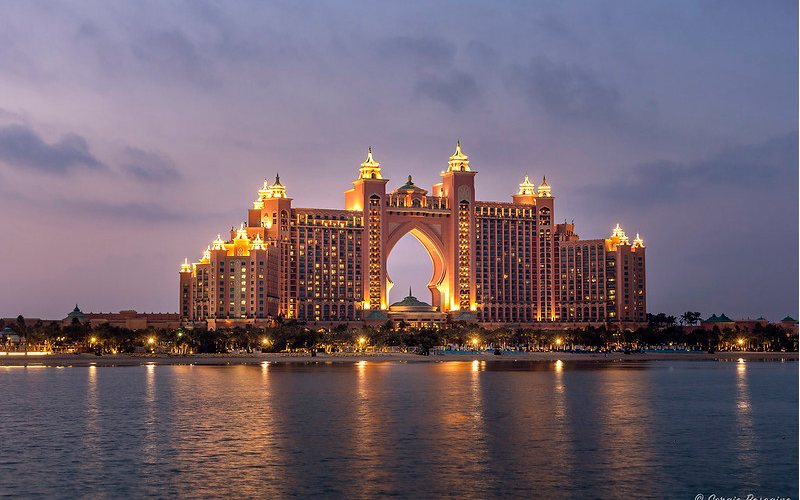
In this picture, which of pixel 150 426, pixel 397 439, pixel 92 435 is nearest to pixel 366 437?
pixel 397 439

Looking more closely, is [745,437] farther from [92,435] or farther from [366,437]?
[92,435]

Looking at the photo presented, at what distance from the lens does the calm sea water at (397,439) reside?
5131cm

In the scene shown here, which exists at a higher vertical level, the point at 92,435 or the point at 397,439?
the point at 92,435

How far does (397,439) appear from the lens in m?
67.6

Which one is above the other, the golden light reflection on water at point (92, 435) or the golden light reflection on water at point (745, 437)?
the golden light reflection on water at point (92, 435)

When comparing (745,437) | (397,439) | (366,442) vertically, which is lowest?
(745,437)

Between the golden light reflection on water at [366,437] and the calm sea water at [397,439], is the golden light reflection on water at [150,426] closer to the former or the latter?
the calm sea water at [397,439]

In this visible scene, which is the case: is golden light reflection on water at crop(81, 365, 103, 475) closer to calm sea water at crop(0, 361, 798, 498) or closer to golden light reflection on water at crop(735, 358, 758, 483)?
Answer: calm sea water at crop(0, 361, 798, 498)

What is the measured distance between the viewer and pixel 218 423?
76.2m

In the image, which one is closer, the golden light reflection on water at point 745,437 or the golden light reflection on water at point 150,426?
the golden light reflection on water at point 745,437

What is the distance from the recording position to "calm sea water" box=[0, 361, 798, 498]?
168 feet

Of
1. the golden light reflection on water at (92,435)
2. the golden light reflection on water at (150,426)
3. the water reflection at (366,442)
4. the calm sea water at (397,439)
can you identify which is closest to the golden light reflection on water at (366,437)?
the water reflection at (366,442)

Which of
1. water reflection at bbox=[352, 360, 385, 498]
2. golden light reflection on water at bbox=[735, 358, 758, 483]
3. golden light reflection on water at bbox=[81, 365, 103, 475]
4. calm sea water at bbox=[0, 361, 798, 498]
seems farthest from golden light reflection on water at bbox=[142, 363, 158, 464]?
golden light reflection on water at bbox=[735, 358, 758, 483]

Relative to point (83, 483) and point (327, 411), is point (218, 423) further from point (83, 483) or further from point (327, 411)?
point (83, 483)
